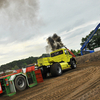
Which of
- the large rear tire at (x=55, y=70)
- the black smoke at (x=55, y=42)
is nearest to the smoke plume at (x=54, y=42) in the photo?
the black smoke at (x=55, y=42)

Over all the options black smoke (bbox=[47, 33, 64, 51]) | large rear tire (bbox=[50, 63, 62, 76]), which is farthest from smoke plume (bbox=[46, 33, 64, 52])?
large rear tire (bbox=[50, 63, 62, 76])

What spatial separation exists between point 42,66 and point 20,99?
4500 mm

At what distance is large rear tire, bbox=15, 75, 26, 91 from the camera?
598cm

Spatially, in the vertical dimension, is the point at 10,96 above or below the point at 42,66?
below

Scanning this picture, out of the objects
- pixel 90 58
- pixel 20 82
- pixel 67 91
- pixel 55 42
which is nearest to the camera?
pixel 67 91

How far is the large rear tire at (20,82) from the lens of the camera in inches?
235

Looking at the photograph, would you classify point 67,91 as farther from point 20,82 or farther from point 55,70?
point 55,70

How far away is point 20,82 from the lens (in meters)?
6.26

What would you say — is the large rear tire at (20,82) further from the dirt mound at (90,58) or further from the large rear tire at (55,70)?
the dirt mound at (90,58)

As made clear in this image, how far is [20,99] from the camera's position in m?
4.85

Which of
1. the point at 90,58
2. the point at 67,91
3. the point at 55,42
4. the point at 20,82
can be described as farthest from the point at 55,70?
the point at 55,42

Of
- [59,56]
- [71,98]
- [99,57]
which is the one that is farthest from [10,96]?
[99,57]

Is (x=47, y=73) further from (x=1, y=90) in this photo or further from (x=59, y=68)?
(x=1, y=90)

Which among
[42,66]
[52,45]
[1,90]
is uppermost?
[52,45]
